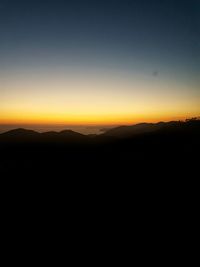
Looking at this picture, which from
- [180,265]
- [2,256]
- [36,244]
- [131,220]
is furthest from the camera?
[131,220]

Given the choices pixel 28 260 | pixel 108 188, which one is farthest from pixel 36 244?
pixel 108 188

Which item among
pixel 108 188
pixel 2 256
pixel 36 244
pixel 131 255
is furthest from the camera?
pixel 108 188

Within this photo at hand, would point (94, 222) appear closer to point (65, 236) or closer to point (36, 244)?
point (65, 236)

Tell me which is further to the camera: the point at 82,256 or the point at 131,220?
the point at 131,220

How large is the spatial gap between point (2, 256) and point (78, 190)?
63.1 feet

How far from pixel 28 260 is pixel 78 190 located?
19.2 m

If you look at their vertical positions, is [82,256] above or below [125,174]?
below

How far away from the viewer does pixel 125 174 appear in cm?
4694

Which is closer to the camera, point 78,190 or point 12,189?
point 78,190

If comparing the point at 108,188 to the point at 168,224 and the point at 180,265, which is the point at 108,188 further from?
the point at 180,265

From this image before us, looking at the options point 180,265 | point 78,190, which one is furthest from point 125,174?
point 180,265

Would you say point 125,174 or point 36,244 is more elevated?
point 125,174

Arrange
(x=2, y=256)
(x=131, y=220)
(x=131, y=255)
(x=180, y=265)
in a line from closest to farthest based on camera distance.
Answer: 1. (x=180, y=265)
2. (x=131, y=255)
3. (x=2, y=256)
4. (x=131, y=220)

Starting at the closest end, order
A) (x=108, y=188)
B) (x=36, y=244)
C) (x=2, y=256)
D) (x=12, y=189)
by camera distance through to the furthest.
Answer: (x=2, y=256) → (x=36, y=244) → (x=108, y=188) → (x=12, y=189)
